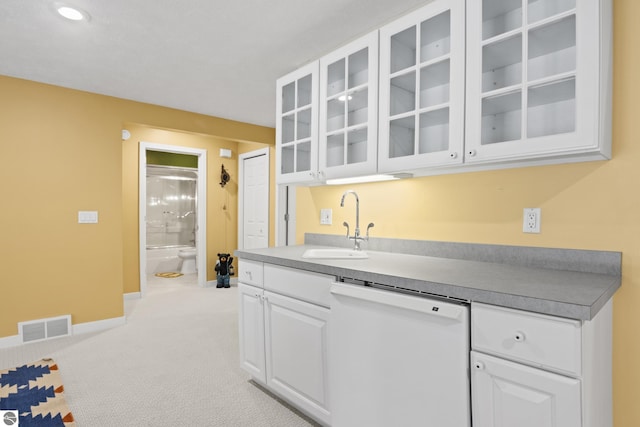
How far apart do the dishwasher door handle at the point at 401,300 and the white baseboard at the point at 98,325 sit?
3041mm

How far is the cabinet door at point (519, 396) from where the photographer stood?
3.41 ft

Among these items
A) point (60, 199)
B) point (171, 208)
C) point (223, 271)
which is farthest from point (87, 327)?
point (171, 208)

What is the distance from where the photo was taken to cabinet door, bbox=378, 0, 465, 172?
1.67 m

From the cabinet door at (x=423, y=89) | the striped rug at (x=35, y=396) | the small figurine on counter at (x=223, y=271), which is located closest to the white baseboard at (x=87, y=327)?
the striped rug at (x=35, y=396)

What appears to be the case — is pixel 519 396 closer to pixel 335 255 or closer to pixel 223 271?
pixel 335 255

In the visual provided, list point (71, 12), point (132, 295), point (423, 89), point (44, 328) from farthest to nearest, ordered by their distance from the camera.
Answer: point (132, 295), point (44, 328), point (71, 12), point (423, 89)

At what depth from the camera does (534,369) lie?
3.61ft

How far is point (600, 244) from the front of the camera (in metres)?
1.53

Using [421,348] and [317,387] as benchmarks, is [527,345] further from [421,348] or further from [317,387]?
[317,387]

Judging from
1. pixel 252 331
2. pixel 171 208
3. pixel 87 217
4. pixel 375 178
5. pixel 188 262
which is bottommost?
pixel 188 262

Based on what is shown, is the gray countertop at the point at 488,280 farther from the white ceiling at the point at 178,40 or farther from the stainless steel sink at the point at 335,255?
the white ceiling at the point at 178,40

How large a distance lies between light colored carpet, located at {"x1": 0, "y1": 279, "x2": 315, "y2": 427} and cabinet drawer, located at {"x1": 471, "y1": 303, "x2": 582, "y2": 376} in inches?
50.2

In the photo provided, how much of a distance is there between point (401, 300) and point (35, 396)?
2.42m

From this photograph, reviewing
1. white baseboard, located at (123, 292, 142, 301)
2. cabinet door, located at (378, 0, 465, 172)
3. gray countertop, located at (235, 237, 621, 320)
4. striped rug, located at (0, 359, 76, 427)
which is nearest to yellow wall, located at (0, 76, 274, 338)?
striped rug, located at (0, 359, 76, 427)
